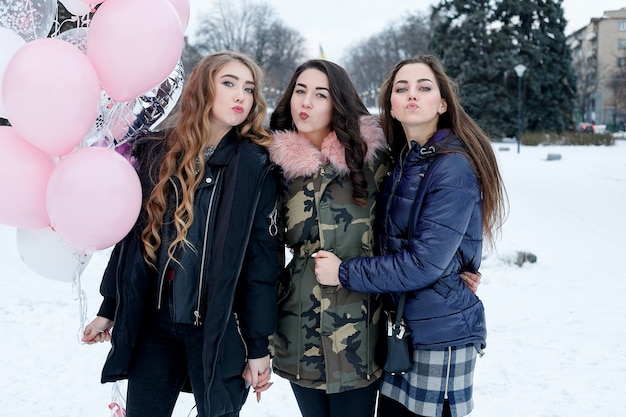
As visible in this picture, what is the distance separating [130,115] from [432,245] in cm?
150

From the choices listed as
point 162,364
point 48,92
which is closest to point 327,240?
point 162,364

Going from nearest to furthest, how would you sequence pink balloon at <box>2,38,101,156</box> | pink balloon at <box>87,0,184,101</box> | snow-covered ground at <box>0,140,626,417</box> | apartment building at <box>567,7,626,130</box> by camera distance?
pink balloon at <box>2,38,101,156</box> → pink balloon at <box>87,0,184,101</box> → snow-covered ground at <box>0,140,626,417</box> → apartment building at <box>567,7,626,130</box>

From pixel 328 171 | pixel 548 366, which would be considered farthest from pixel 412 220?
pixel 548 366

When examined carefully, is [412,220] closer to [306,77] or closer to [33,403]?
[306,77]

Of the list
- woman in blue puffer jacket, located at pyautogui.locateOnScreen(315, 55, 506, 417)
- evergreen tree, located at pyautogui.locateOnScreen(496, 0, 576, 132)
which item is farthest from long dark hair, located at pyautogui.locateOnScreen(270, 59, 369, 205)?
evergreen tree, located at pyautogui.locateOnScreen(496, 0, 576, 132)

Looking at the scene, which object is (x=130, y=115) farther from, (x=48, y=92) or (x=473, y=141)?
(x=473, y=141)

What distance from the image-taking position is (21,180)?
2.01m

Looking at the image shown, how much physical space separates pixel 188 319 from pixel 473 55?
32.5 meters

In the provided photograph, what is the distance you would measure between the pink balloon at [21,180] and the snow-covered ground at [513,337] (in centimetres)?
114

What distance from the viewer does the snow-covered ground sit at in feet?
12.0

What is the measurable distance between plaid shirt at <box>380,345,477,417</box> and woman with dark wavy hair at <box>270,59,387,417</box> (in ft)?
0.66

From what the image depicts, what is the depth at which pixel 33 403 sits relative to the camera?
11.9 ft

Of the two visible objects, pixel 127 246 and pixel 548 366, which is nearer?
pixel 127 246

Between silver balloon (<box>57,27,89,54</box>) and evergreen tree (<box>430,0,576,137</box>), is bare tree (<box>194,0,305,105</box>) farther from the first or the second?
silver balloon (<box>57,27,89,54</box>)
